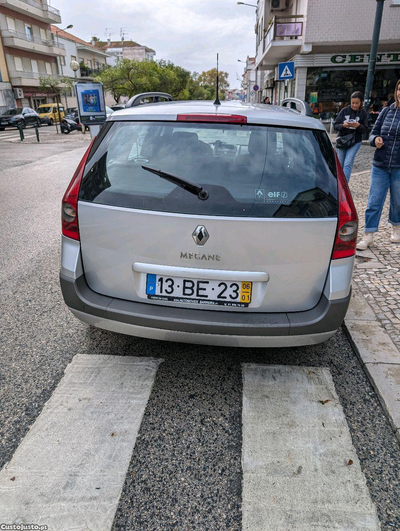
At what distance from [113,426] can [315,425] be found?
1.17 metres

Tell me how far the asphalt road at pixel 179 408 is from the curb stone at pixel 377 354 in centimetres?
7

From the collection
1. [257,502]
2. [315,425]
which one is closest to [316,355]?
[315,425]

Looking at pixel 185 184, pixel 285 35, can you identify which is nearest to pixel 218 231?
pixel 185 184

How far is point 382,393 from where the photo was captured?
8.81 ft

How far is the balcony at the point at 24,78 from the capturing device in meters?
Result: 47.0

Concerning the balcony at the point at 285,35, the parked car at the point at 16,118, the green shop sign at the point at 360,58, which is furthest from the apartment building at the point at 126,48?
the green shop sign at the point at 360,58

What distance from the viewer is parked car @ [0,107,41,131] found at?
33406 millimetres

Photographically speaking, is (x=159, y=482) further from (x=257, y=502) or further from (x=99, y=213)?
(x=99, y=213)

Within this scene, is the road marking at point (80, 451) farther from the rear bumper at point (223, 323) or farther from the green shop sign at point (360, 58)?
the green shop sign at point (360, 58)

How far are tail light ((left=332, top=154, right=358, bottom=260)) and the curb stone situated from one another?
0.90 metres

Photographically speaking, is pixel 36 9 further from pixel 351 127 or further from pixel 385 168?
→ pixel 385 168

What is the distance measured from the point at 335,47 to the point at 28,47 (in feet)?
133

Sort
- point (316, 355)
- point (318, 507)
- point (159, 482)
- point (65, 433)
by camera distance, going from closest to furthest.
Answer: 1. point (318, 507)
2. point (159, 482)
3. point (65, 433)
4. point (316, 355)

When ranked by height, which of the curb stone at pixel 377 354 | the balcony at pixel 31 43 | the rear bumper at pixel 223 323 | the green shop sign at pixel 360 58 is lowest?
the curb stone at pixel 377 354
